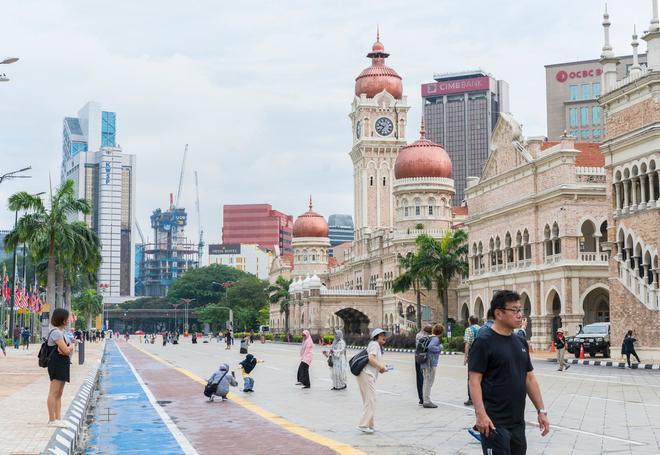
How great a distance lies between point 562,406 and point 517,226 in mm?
38572

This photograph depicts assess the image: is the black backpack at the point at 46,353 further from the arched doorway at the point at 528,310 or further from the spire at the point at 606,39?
the arched doorway at the point at 528,310

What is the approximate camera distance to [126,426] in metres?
15.4

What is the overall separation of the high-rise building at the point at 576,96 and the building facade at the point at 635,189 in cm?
10748

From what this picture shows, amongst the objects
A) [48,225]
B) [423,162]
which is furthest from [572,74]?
[48,225]

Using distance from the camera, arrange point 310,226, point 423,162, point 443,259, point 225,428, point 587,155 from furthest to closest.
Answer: point 310,226, point 423,162, point 443,259, point 587,155, point 225,428

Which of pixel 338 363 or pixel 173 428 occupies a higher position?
pixel 338 363

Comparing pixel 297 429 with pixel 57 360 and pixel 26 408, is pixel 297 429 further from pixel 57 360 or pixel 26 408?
pixel 26 408

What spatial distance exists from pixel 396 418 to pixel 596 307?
38763 millimetres

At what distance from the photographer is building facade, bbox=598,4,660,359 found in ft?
119

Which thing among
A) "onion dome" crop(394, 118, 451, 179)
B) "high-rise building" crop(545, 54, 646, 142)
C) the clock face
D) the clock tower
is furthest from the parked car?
"high-rise building" crop(545, 54, 646, 142)

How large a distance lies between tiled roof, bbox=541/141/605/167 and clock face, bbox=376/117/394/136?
48.7 metres

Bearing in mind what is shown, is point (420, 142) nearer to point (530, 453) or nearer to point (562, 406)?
point (562, 406)

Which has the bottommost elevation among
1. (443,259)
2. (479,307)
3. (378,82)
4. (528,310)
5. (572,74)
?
(528,310)

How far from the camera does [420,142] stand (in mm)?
86688
